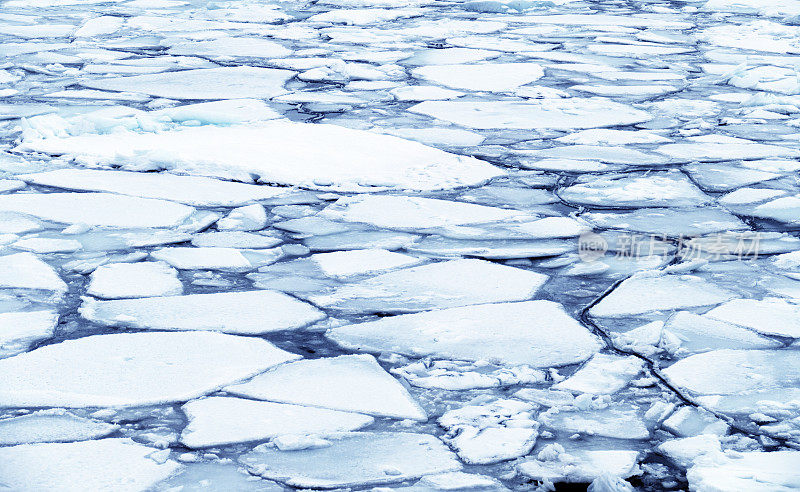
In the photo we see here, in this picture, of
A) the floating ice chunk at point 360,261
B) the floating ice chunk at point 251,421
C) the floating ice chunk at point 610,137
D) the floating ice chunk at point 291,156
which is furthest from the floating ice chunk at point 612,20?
the floating ice chunk at point 251,421

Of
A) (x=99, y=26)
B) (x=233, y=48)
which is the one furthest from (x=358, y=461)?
(x=99, y=26)

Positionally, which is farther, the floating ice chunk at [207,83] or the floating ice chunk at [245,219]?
the floating ice chunk at [207,83]

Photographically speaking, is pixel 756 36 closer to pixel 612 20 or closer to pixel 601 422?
pixel 612 20

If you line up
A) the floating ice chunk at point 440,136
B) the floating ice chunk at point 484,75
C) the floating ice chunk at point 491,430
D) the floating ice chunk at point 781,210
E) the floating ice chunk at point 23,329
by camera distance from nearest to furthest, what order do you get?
the floating ice chunk at point 491,430
the floating ice chunk at point 23,329
the floating ice chunk at point 781,210
the floating ice chunk at point 440,136
the floating ice chunk at point 484,75

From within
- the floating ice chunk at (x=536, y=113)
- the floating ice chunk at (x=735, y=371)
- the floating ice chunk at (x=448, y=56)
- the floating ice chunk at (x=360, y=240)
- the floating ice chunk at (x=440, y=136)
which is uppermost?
the floating ice chunk at (x=735, y=371)

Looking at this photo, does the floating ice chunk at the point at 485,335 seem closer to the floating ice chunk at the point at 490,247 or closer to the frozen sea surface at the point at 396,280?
the frozen sea surface at the point at 396,280

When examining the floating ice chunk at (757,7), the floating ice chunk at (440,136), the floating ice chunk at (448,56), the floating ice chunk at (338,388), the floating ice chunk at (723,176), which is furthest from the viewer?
the floating ice chunk at (757,7)
